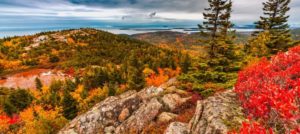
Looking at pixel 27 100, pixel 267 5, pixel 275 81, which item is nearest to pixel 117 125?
pixel 275 81

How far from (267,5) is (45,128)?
45630 millimetres

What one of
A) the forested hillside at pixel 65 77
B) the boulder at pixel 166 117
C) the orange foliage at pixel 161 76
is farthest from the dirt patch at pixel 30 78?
the boulder at pixel 166 117

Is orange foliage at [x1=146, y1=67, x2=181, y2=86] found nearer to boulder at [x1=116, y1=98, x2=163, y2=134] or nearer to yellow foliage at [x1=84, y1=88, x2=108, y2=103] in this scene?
yellow foliage at [x1=84, y1=88, x2=108, y2=103]

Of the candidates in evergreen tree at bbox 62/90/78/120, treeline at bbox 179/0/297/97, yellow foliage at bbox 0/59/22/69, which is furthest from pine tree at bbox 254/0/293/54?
yellow foliage at bbox 0/59/22/69

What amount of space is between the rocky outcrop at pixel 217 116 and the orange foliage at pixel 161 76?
72.2 metres

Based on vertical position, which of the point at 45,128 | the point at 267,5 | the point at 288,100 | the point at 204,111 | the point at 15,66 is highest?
the point at 267,5

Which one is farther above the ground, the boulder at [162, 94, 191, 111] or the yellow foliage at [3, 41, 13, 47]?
the boulder at [162, 94, 191, 111]

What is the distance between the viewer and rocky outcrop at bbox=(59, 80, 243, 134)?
13.6 meters

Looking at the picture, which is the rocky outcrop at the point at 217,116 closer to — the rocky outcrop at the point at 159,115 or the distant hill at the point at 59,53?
the rocky outcrop at the point at 159,115

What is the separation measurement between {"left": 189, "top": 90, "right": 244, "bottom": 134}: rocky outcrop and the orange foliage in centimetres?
7222

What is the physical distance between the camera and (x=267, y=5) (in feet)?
147

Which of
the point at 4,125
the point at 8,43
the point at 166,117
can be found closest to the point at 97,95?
the point at 4,125

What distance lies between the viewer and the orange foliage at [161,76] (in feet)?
302

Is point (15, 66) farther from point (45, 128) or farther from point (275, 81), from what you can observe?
point (275, 81)
